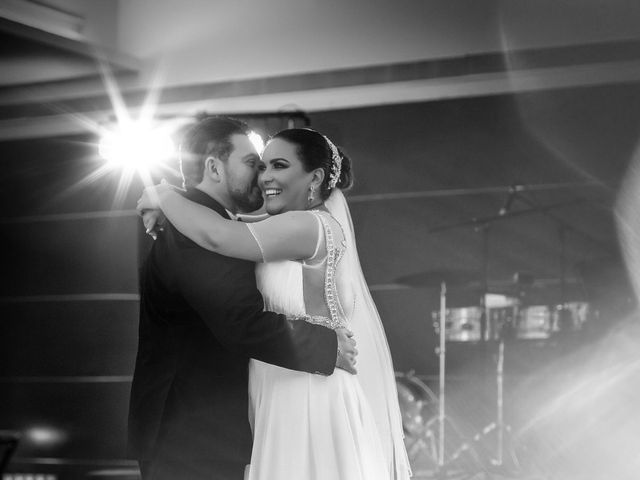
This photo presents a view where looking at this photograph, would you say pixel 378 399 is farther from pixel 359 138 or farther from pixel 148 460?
pixel 359 138

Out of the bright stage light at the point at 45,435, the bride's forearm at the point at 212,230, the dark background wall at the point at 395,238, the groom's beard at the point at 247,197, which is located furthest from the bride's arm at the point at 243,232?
the bright stage light at the point at 45,435

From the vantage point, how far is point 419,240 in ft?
21.7

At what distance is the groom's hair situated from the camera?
241cm

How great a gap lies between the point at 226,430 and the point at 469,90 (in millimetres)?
4634

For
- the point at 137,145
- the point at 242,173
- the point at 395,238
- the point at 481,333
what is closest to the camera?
the point at 242,173

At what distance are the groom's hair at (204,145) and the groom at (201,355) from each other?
18cm

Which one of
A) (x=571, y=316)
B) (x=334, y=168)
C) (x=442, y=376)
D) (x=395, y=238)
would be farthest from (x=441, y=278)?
(x=334, y=168)

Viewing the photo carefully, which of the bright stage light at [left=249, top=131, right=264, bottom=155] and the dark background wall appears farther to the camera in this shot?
the dark background wall

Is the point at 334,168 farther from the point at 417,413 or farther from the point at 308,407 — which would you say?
the point at 417,413

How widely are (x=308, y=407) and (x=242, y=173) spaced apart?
60cm

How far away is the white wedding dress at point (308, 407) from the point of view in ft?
7.71

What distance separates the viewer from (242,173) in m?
2.43

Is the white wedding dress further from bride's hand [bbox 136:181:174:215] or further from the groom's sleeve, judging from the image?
bride's hand [bbox 136:181:174:215]

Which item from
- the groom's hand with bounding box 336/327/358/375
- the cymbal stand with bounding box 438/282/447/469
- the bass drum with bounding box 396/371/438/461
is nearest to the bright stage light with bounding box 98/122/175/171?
the cymbal stand with bounding box 438/282/447/469
